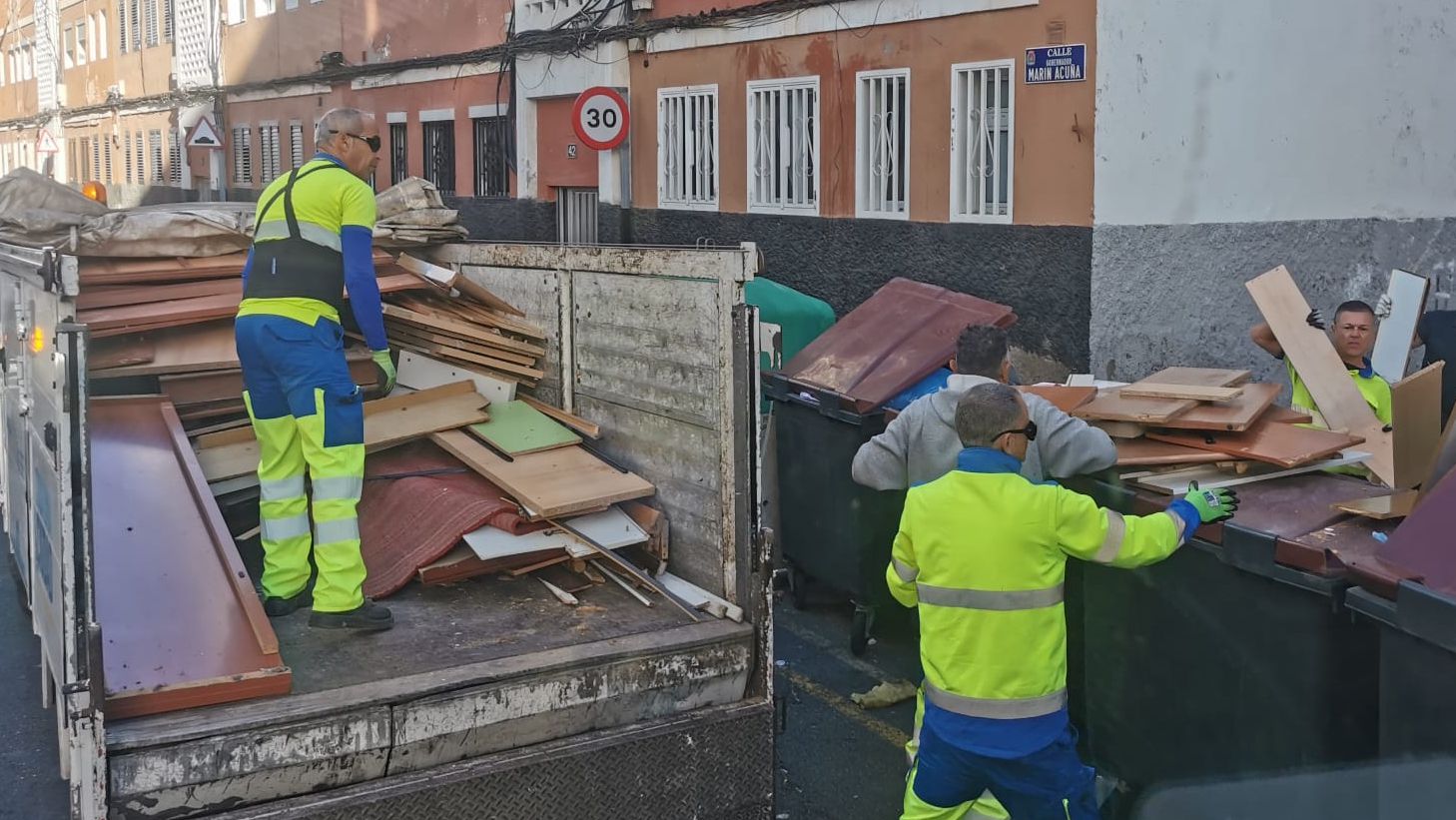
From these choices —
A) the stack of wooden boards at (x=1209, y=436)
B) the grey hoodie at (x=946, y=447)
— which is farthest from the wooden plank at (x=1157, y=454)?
the grey hoodie at (x=946, y=447)

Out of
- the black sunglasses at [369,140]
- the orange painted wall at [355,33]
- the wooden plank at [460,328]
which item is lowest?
the wooden plank at [460,328]

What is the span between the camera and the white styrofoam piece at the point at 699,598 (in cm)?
466

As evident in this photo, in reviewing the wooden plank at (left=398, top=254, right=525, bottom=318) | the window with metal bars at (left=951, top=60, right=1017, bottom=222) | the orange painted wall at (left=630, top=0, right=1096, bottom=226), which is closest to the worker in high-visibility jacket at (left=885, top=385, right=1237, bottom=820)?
the wooden plank at (left=398, top=254, right=525, bottom=318)

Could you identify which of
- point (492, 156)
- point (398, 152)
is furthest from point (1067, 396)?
point (398, 152)

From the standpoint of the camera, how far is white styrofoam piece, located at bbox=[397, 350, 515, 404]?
6004 mm

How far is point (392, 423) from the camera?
19.2 feet

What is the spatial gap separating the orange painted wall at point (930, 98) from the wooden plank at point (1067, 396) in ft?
13.6

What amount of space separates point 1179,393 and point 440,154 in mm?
16171

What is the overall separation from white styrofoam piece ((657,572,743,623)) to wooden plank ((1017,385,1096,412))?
1533 millimetres

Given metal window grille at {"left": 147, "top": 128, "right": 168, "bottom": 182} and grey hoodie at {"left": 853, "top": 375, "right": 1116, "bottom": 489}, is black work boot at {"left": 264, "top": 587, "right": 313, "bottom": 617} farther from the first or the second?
metal window grille at {"left": 147, "top": 128, "right": 168, "bottom": 182}

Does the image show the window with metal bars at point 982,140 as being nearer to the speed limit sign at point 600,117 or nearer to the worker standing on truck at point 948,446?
the speed limit sign at point 600,117

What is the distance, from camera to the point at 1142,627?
15.4 feet

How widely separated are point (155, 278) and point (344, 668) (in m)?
2.56

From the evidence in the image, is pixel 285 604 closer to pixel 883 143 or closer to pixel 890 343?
pixel 890 343
